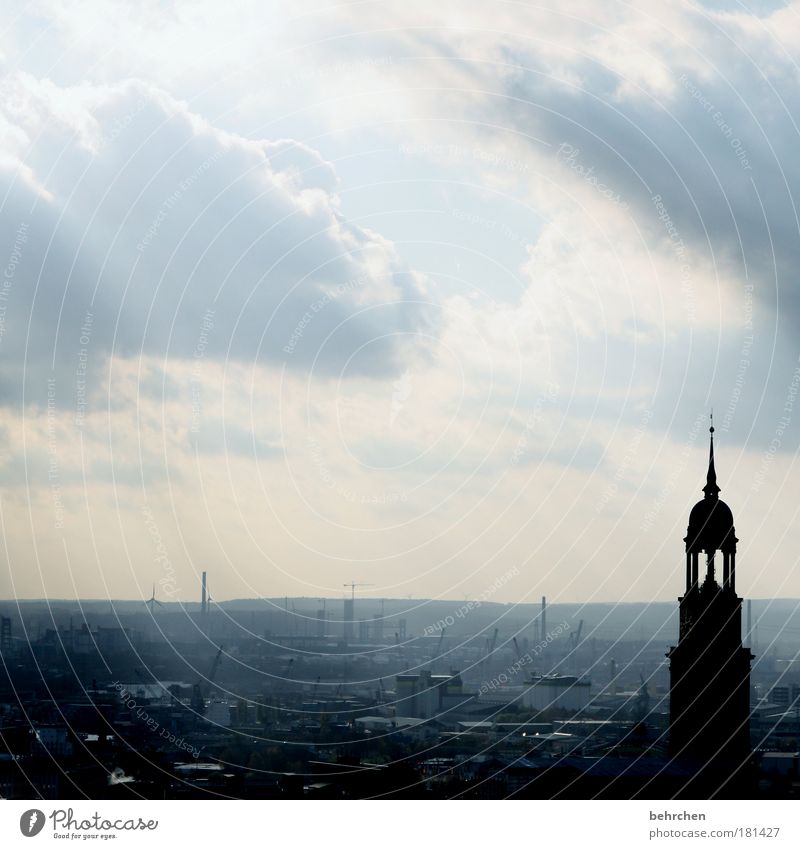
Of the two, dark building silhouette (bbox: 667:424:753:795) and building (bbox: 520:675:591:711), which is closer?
dark building silhouette (bbox: 667:424:753:795)

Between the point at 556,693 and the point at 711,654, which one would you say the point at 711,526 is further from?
the point at 556,693

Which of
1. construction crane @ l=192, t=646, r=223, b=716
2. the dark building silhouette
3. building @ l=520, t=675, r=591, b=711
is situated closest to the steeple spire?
the dark building silhouette

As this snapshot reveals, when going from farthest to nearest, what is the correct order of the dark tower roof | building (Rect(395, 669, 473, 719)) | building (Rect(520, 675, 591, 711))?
building (Rect(520, 675, 591, 711)) → building (Rect(395, 669, 473, 719)) → the dark tower roof

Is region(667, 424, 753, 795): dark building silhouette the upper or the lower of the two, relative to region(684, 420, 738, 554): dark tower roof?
lower

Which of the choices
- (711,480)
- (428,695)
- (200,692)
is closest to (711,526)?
(711,480)

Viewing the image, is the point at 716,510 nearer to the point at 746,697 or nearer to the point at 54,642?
the point at 746,697

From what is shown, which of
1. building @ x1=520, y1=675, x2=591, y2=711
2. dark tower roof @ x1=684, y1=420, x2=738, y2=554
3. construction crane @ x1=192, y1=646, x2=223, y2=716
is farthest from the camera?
building @ x1=520, y1=675, x2=591, y2=711

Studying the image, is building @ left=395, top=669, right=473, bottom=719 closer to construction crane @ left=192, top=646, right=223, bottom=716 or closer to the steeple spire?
construction crane @ left=192, top=646, right=223, bottom=716

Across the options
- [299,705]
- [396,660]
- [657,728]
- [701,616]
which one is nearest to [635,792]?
[701,616]

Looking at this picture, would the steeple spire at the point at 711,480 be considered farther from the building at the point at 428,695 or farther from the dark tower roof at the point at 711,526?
the building at the point at 428,695
